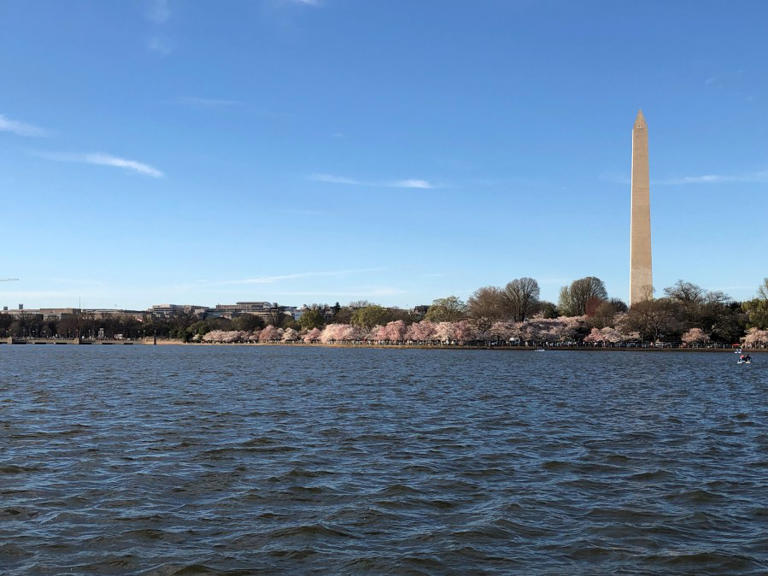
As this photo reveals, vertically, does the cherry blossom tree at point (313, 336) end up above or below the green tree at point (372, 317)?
below

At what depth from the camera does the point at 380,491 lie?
12383 millimetres

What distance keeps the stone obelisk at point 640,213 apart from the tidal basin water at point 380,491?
3047 inches

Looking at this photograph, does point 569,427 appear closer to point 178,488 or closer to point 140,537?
point 178,488

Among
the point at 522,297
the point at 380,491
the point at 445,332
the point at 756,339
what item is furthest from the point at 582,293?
the point at 380,491

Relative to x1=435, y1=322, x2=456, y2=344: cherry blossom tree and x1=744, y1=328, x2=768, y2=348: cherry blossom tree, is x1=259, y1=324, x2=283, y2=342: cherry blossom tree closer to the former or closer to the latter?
x1=435, y1=322, x2=456, y2=344: cherry blossom tree

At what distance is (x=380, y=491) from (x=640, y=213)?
94019 mm

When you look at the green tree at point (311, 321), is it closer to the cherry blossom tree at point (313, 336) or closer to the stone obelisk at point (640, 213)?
the cherry blossom tree at point (313, 336)

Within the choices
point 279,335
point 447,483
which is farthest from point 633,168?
point 279,335

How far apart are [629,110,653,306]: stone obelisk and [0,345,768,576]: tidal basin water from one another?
254ft

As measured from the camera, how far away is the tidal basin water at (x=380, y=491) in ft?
29.2

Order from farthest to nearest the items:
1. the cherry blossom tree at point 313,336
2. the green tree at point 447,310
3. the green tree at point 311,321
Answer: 1. the green tree at point 311,321
2. the cherry blossom tree at point 313,336
3. the green tree at point 447,310

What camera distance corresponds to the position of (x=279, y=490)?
41.0 ft

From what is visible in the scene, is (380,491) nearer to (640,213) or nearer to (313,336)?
(640,213)

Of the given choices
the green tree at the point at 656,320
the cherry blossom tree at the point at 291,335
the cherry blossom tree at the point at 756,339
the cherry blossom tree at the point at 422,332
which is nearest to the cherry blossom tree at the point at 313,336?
Answer: the cherry blossom tree at the point at 291,335
